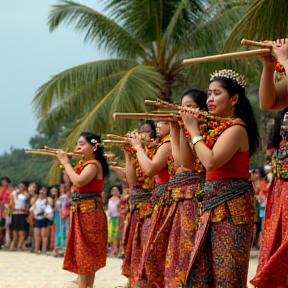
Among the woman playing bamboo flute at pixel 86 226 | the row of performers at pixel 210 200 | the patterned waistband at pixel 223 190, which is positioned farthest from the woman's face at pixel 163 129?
the patterned waistband at pixel 223 190

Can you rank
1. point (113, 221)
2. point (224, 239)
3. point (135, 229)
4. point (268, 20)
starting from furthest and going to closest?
point (113, 221)
point (268, 20)
point (135, 229)
point (224, 239)

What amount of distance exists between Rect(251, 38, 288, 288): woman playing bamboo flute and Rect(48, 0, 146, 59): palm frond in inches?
436

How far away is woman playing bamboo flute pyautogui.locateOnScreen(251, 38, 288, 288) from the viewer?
11.4 feet

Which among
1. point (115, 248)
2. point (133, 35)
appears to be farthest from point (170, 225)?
point (133, 35)

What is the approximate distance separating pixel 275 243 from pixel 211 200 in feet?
1.96

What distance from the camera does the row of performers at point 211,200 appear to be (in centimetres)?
372

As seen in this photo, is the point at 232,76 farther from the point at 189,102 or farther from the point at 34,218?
the point at 34,218

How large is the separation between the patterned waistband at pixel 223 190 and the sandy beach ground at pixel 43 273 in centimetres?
379

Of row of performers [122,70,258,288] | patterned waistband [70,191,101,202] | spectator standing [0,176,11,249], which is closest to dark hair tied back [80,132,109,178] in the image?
patterned waistband [70,191,101,202]

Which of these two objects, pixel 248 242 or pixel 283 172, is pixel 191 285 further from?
pixel 283 172

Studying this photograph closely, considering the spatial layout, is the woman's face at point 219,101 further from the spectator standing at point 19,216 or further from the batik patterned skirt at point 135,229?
the spectator standing at point 19,216

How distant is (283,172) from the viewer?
3662 mm

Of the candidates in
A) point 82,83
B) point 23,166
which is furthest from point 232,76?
point 23,166

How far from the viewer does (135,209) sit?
277 inches
